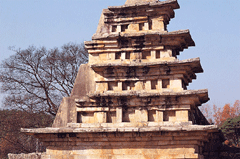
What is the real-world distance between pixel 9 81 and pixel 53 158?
14389 millimetres

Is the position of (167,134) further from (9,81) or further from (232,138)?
(232,138)

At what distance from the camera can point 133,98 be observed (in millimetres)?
11797

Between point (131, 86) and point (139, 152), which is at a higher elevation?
point (131, 86)

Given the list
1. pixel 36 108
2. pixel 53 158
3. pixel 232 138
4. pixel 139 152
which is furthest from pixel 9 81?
pixel 232 138

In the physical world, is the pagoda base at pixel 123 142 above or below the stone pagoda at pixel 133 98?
below

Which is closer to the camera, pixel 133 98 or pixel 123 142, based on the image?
pixel 123 142

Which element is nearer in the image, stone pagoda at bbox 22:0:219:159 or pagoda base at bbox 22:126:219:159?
pagoda base at bbox 22:126:219:159

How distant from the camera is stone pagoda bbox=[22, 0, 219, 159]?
1120 cm

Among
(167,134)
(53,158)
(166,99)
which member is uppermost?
(166,99)

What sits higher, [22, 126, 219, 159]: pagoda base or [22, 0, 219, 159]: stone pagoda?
[22, 0, 219, 159]: stone pagoda

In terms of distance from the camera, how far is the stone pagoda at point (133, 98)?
11203mm

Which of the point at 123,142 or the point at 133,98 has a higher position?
the point at 133,98

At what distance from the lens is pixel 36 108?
2400 cm

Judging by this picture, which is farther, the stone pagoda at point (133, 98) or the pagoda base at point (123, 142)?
the stone pagoda at point (133, 98)
